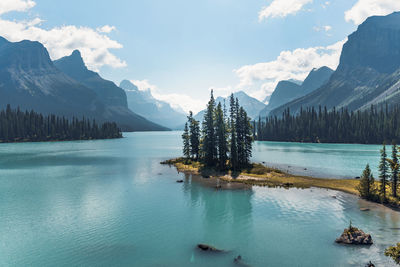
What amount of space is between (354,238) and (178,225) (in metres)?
21.3

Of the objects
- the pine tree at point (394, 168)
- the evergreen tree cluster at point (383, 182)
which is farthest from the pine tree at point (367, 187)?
the pine tree at point (394, 168)

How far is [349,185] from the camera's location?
181ft

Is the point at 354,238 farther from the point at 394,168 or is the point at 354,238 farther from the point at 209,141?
the point at 209,141

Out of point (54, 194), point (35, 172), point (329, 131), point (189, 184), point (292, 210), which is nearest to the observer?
point (292, 210)

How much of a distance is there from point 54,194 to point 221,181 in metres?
37.6

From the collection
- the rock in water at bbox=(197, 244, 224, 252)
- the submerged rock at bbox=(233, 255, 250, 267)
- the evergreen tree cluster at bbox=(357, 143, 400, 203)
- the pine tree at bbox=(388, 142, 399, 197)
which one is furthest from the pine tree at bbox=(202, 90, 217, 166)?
the submerged rock at bbox=(233, 255, 250, 267)

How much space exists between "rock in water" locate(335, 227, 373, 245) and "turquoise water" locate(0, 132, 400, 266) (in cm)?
102

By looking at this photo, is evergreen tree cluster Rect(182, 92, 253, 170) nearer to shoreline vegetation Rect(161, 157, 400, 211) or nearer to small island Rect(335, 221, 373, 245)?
shoreline vegetation Rect(161, 157, 400, 211)

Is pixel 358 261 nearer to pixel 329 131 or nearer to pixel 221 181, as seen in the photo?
pixel 221 181

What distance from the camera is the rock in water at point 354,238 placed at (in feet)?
91.1

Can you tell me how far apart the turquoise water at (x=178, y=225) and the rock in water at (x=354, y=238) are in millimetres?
1020

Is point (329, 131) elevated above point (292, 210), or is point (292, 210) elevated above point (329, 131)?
point (329, 131)

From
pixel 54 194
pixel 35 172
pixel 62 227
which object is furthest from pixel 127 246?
pixel 35 172

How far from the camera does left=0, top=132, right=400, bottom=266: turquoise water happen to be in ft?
83.7
